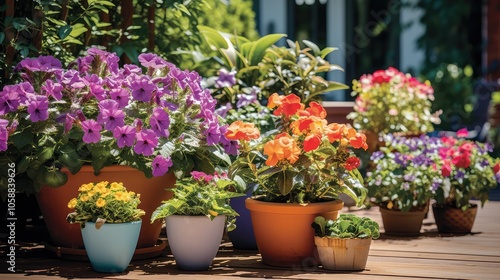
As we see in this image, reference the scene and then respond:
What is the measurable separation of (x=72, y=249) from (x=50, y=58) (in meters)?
0.79

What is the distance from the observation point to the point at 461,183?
184 inches

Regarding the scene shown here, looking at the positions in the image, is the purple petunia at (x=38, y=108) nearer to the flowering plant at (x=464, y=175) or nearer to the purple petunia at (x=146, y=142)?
the purple petunia at (x=146, y=142)

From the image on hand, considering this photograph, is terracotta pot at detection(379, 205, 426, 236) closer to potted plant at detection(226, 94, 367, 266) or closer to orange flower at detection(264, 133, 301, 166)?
potted plant at detection(226, 94, 367, 266)

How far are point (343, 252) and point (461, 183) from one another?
4.12 ft

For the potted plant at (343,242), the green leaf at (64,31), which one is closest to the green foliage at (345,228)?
the potted plant at (343,242)

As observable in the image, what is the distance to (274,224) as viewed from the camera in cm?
376

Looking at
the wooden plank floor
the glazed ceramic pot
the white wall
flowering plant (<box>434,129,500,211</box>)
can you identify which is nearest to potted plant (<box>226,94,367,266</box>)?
the wooden plank floor

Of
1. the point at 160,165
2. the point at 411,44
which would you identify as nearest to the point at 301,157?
the point at 160,165

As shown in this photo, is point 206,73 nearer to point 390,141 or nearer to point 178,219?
point 390,141

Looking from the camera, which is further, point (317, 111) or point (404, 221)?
point (404, 221)

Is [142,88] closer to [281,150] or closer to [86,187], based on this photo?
[86,187]

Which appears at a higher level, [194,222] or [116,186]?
[116,186]

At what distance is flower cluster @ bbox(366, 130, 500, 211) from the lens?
4.62m

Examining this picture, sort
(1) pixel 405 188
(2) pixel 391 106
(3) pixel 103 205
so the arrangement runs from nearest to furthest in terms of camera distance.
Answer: (3) pixel 103 205 → (1) pixel 405 188 → (2) pixel 391 106
